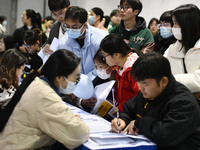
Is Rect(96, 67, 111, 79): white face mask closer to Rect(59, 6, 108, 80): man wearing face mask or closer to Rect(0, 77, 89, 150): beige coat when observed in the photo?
Rect(59, 6, 108, 80): man wearing face mask

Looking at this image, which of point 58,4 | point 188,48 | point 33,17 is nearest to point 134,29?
point 58,4

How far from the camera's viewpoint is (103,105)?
2086 mm

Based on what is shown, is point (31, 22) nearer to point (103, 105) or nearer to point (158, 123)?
point (103, 105)

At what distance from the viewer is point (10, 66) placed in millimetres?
2754

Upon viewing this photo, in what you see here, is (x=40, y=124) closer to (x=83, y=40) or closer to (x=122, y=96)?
(x=122, y=96)

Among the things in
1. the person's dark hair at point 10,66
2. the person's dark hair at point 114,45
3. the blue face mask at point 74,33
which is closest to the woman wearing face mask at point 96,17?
the blue face mask at point 74,33

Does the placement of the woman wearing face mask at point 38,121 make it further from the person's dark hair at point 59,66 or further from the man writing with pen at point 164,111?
the man writing with pen at point 164,111

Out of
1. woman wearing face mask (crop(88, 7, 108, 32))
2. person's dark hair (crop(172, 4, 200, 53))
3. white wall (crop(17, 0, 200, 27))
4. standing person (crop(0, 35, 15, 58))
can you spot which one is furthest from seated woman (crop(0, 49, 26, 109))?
white wall (crop(17, 0, 200, 27))

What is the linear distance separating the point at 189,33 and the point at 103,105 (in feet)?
2.75

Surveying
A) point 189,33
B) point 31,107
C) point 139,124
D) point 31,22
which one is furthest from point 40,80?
point 31,22

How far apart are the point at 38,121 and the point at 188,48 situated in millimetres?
1167

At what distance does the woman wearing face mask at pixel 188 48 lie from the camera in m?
1.80

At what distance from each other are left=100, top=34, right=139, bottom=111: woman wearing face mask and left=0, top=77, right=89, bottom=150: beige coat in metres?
0.74

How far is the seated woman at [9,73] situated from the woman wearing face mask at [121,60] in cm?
91
